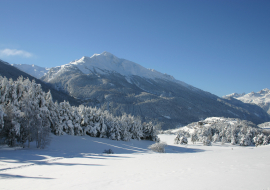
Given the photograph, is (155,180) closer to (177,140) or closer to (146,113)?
(177,140)

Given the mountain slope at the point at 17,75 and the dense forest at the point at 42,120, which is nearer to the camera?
the dense forest at the point at 42,120

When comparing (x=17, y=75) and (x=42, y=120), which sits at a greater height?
(x=17, y=75)

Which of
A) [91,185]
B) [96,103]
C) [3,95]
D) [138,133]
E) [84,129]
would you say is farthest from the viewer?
[96,103]

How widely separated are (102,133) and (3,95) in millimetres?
22965

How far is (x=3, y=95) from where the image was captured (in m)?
30.0

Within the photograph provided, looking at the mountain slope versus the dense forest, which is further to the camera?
the mountain slope

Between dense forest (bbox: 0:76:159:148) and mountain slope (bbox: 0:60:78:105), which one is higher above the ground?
mountain slope (bbox: 0:60:78:105)

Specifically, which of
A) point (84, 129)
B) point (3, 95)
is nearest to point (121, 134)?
point (84, 129)

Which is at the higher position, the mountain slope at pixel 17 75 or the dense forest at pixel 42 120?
the mountain slope at pixel 17 75

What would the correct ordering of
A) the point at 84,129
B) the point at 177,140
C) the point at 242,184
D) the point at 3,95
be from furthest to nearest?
1. the point at 177,140
2. the point at 84,129
3. the point at 3,95
4. the point at 242,184

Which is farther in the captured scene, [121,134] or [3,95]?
[121,134]

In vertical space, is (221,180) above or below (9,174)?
above

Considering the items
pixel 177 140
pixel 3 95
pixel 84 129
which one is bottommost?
pixel 177 140

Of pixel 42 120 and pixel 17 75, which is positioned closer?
pixel 42 120
